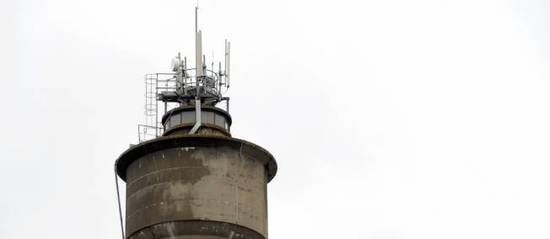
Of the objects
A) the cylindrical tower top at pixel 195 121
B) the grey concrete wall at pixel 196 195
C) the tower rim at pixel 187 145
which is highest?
the cylindrical tower top at pixel 195 121

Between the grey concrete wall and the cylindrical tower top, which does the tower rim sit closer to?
the grey concrete wall

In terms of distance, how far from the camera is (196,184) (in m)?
44.2

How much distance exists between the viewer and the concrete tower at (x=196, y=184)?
4372cm

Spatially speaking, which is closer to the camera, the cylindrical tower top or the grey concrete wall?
the grey concrete wall

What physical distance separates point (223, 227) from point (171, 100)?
22.4 feet

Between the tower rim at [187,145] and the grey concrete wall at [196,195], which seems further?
the tower rim at [187,145]

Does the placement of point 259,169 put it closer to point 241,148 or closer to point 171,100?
point 241,148

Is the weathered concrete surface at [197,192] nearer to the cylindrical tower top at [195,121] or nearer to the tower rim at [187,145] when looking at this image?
the tower rim at [187,145]

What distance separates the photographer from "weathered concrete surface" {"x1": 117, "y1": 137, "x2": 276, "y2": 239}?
43688 millimetres

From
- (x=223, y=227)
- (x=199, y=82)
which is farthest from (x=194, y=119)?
(x=223, y=227)

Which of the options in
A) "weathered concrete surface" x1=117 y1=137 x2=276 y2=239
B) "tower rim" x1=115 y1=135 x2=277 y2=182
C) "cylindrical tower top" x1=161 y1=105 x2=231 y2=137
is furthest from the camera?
"cylindrical tower top" x1=161 y1=105 x2=231 y2=137

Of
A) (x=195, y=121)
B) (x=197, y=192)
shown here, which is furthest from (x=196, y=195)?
(x=195, y=121)

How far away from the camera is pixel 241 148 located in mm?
45375

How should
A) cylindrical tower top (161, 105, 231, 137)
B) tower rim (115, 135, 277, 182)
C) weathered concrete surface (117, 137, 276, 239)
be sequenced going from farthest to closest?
cylindrical tower top (161, 105, 231, 137) < tower rim (115, 135, 277, 182) < weathered concrete surface (117, 137, 276, 239)
